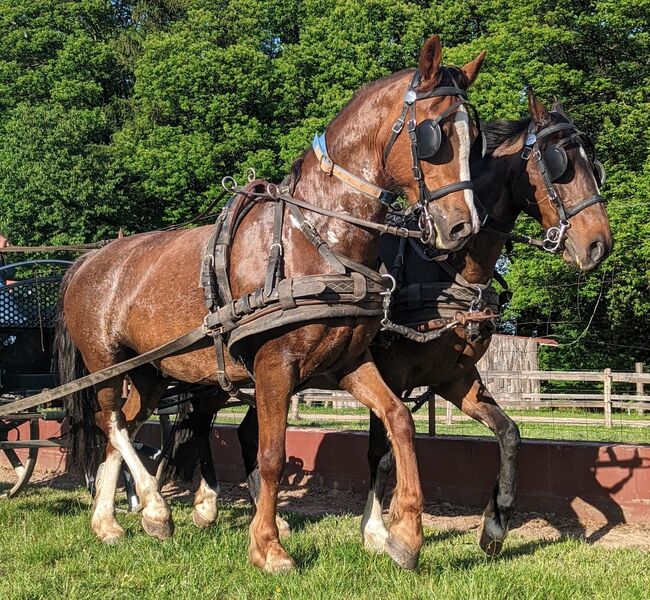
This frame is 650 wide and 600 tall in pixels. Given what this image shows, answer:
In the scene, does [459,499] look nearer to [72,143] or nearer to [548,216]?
[548,216]

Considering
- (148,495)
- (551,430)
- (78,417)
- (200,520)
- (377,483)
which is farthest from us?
(551,430)

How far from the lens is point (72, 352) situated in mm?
6434

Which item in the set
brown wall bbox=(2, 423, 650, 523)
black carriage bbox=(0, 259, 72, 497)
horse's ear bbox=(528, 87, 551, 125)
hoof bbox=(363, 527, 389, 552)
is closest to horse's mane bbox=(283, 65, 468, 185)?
horse's ear bbox=(528, 87, 551, 125)

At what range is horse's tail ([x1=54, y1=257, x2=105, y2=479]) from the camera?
6.30 metres

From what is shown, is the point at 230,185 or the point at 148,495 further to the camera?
the point at 148,495

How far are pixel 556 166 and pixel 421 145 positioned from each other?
1.51 metres

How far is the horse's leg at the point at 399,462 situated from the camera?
4.04m

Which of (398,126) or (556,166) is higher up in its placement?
(398,126)

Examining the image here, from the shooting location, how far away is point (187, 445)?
6895 millimetres

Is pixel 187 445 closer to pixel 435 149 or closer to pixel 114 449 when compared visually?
pixel 114 449

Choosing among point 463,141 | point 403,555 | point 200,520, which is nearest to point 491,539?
point 403,555

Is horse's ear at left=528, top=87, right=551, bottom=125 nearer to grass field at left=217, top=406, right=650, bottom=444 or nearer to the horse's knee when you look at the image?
the horse's knee

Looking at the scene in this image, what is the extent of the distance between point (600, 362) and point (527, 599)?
76.7 feet

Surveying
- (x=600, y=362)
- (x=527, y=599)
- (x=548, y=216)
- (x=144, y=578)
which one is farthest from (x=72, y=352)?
(x=600, y=362)
